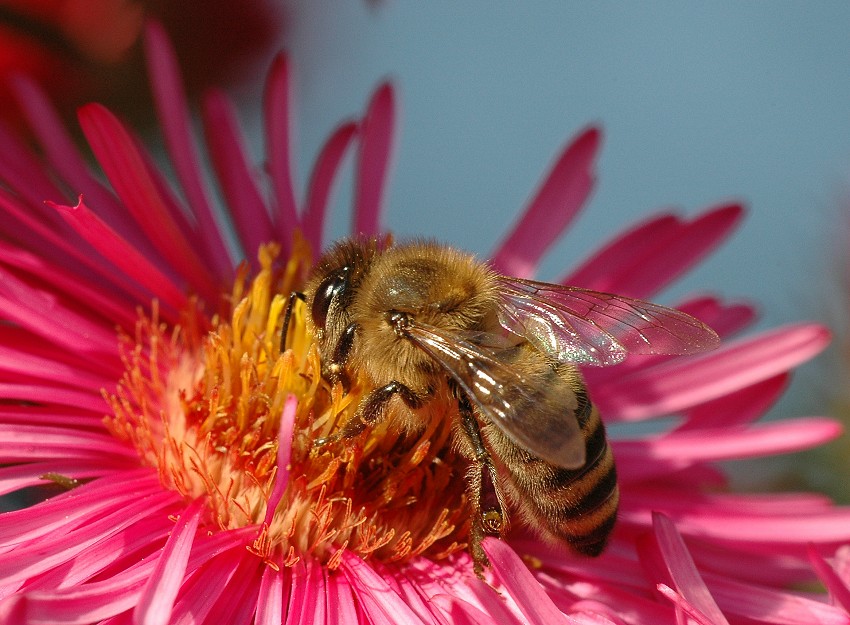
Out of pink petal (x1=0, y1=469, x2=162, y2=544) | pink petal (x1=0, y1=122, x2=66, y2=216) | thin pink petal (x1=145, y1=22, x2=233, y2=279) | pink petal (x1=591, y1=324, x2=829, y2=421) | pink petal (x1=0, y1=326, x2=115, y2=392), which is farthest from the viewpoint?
thin pink petal (x1=145, y1=22, x2=233, y2=279)

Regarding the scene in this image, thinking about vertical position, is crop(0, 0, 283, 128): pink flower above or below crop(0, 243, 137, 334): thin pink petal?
above

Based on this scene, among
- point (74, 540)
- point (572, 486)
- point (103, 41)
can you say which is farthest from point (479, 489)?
point (103, 41)

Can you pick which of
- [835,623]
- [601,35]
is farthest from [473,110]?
[835,623]

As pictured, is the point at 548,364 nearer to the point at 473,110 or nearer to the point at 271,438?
the point at 271,438

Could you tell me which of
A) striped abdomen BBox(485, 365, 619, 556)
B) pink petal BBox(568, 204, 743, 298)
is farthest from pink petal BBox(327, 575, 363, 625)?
pink petal BBox(568, 204, 743, 298)

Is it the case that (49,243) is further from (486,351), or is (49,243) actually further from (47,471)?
(486,351)

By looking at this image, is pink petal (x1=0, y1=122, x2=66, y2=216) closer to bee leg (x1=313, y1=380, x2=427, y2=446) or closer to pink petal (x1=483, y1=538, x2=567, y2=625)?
bee leg (x1=313, y1=380, x2=427, y2=446)

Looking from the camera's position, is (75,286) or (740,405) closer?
(75,286)
